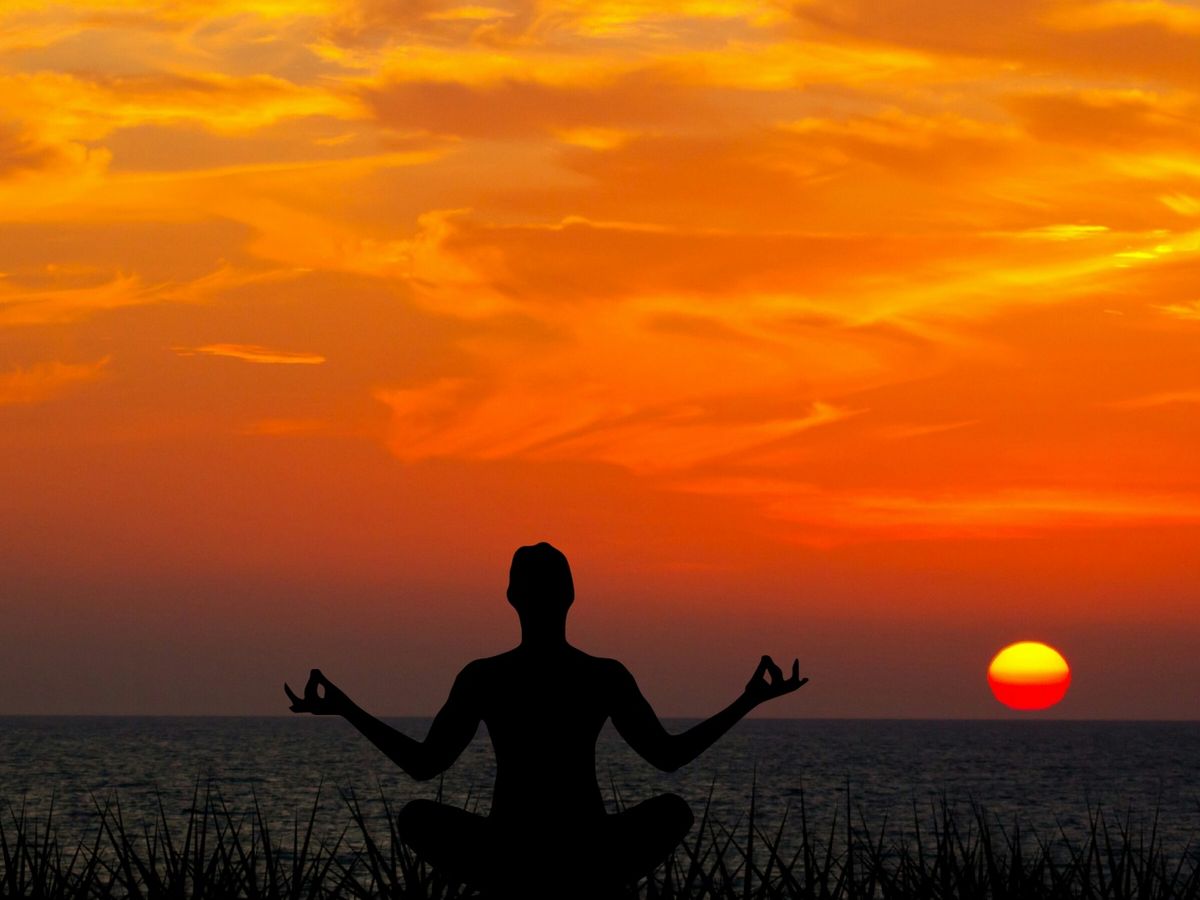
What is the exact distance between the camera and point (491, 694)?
298 inches

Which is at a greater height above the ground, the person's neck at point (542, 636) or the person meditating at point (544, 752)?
the person's neck at point (542, 636)

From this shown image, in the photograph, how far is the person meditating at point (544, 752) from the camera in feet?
24.1

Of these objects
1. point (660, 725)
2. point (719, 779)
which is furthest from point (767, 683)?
point (719, 779)

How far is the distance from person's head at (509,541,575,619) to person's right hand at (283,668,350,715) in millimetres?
890

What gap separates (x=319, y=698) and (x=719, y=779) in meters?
117

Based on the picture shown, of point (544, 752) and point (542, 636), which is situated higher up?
point (542, 636)

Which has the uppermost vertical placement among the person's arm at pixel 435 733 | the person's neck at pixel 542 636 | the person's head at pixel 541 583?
the person's head at pixel 541 583

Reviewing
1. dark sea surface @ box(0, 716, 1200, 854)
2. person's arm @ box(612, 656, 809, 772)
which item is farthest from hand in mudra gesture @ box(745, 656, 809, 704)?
dark sea surface @ box(0, 716, 1200, 854)

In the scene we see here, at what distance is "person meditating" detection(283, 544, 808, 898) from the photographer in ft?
24.1

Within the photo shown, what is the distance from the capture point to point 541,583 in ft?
24.4

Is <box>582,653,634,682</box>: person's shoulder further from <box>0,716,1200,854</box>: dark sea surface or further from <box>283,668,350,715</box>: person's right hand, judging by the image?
<box>0,716,1200,854</box>: dark sea surface

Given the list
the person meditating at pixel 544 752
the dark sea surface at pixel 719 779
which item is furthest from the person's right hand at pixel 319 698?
the dark sea surface at pixel 719 779

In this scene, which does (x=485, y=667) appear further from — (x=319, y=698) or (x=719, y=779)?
(x=719, y=779)

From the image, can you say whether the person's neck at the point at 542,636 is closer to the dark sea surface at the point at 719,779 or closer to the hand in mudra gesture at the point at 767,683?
the hand in mudra gesture at the point at 767,683
